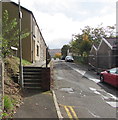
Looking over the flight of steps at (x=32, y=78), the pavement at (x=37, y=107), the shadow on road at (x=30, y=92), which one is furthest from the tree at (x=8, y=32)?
the pavement at (x=37, y=107)

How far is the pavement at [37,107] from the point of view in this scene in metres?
4.07

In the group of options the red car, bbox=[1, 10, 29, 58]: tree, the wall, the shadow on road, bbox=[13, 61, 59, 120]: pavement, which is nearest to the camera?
bbox=[13, 61, 59, 120]: pavement

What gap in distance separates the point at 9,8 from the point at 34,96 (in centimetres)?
1157

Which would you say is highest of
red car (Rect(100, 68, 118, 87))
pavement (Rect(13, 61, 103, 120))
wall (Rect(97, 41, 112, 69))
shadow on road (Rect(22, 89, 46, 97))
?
wall (Rect(97, 41, 112, 69))

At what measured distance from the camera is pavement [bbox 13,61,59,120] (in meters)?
4.07

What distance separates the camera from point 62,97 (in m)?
6.33

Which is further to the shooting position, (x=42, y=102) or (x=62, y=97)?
(x=62, y=97)

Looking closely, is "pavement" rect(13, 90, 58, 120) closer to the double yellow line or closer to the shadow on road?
the shadow on road

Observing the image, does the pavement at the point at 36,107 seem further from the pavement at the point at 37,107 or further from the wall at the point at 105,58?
the wall at the point at 105,58

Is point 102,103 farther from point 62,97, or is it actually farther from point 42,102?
point 42,102

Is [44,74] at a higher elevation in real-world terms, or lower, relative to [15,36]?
lower

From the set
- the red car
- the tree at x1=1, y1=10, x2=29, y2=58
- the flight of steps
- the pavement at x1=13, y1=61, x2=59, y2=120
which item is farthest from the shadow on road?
the red car

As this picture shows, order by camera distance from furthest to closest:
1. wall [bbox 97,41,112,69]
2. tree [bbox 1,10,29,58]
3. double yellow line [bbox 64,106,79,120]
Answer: wall [bbox 97,41,112,69] → tree [bbox 1,10,29,58] → double yellow line [bbox 64,106,79,120]

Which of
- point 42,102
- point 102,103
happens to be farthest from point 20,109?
point 102,103
